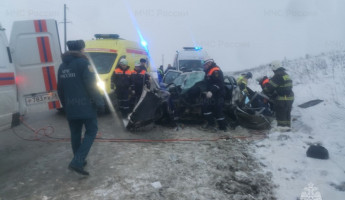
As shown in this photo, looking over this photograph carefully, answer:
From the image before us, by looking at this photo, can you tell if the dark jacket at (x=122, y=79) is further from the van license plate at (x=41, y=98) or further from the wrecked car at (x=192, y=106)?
the van license plate at (x=41, y=98)

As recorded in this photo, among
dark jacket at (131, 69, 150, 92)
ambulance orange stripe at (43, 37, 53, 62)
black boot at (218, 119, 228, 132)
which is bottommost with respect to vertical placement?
black boot at (218, 119, 228, 132)

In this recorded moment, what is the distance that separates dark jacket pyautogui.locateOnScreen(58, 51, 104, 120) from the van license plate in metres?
1.33

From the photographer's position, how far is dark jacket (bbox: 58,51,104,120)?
11.2 feet

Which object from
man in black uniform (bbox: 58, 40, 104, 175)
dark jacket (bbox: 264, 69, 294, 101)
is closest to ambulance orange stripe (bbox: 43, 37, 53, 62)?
man in black uniform (bbox: 58, 40, 104, 175)

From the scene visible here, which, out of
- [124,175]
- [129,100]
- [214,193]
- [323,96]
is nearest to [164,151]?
[124,175]

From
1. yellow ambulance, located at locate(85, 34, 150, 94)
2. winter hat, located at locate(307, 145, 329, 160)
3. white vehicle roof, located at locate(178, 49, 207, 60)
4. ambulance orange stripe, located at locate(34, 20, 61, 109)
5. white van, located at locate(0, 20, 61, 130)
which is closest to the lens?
winter hat, located at locate(307, 145, 329, 160)

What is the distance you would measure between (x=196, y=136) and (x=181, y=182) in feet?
7.63

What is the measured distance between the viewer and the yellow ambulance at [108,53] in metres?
7.34

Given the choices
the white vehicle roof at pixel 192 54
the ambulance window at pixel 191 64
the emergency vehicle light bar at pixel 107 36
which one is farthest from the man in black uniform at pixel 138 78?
the white vehicle roof at pixel 192 54

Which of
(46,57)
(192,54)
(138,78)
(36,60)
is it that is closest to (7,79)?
(36,60)

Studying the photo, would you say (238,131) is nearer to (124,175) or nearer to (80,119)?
(124,175)

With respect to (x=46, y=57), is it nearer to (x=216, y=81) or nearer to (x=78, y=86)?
(x=78, y=86)

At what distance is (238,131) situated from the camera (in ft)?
19.7

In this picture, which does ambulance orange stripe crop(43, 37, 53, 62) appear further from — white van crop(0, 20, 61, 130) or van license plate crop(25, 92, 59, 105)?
van license plate crop(25, 92, 59, 105)
